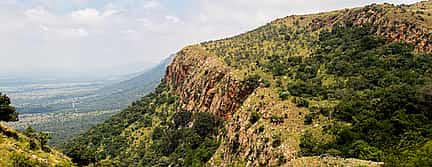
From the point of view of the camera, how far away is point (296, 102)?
5072cm

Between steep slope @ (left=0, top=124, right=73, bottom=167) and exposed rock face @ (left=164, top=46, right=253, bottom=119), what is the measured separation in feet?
105

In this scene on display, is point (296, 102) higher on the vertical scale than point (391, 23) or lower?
lower

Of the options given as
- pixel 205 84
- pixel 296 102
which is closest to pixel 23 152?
pixel 296 102

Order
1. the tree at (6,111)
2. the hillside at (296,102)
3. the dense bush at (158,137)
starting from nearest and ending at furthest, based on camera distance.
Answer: the tree at (6,111) < the hillside at (296,102) < the dense bush at (158,137)

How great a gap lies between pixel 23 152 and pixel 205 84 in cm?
4451

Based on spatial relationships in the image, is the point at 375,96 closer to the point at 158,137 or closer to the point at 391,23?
the point at 391,23

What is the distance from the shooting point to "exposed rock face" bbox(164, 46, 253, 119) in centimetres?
6366

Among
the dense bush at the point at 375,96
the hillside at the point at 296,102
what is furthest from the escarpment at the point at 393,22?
the dense bush at the point at 375,96

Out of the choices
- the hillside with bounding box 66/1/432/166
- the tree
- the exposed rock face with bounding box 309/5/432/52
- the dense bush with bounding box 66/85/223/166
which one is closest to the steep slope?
the tree

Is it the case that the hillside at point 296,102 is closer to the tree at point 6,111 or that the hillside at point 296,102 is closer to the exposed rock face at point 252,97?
the exposed rock face at point 252,97

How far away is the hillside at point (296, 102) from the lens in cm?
4103

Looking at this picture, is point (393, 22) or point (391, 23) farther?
point (391, 23)

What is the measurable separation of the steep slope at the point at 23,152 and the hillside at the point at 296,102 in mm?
6300

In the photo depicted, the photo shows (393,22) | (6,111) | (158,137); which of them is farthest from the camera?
(158,137)
